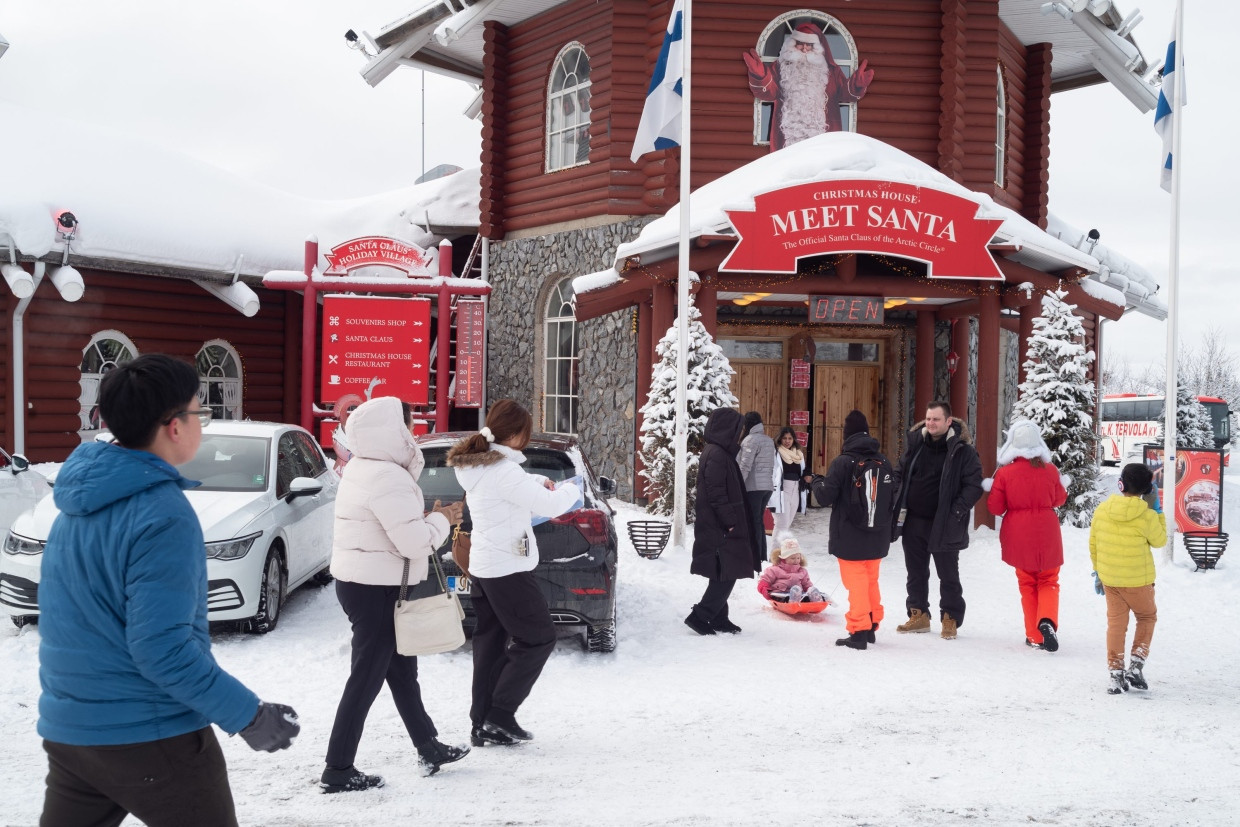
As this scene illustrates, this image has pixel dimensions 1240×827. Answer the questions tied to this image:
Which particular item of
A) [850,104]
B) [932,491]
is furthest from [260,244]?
[932,491]

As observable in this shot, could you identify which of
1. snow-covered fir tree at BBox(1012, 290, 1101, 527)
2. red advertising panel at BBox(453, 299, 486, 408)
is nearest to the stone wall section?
red advertising panel at BBox(453, 299, 486, 408)

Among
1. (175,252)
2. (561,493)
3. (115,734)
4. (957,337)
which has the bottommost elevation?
(115,734)

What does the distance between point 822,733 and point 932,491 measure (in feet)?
8.88

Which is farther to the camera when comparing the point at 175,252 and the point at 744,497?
the point at 175,252

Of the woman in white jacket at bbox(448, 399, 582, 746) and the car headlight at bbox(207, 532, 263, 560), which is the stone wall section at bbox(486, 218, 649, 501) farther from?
the woman in white jacket at bbox(448, 399, 582, 746)

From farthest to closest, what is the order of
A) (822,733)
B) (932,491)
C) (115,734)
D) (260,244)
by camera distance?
(260,244), (932,491), (822,733), (115,734)

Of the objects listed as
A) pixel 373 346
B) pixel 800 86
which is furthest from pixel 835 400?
pixel 373 346

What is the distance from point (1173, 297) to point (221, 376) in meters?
14.4

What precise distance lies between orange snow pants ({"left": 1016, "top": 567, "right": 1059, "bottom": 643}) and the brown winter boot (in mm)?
714

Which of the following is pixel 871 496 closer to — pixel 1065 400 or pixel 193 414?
pixel 193 414

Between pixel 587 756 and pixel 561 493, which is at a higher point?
pixel 561 493

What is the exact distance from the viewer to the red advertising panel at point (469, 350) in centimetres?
1577

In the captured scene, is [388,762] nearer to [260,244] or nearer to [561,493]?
[561,493]

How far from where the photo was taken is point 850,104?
1484 cm
